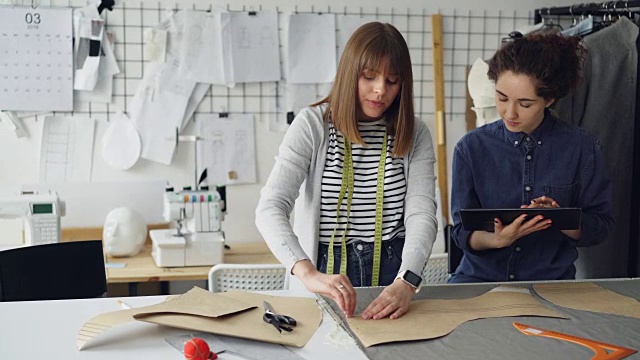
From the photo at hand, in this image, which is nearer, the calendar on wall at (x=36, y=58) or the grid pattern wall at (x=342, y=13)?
the calendar on wall at (x=36, y=58)

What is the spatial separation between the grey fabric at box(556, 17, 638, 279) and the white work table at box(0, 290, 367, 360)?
1.63 metres

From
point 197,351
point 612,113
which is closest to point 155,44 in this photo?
point 612,113

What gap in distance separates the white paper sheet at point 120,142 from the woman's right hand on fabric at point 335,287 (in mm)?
1863

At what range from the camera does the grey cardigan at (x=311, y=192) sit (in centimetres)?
189

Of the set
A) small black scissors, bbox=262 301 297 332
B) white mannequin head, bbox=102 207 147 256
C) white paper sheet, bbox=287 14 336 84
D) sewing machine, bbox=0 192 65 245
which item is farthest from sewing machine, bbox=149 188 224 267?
small black scissors, bbox=262 301 297 332

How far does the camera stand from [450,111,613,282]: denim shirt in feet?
7.12

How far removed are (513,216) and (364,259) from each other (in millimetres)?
391

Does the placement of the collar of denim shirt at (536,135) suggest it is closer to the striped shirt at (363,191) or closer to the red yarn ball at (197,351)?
the striped shirt at (363,191)

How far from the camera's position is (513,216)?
6.55 feet

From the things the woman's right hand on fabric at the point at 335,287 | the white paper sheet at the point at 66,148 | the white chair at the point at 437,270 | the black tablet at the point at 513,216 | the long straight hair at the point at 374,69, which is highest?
the long straight hair at the point at 374,69

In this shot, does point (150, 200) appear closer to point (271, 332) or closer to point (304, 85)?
point (304, 85)

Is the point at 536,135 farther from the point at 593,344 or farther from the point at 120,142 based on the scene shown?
the point at 120,142

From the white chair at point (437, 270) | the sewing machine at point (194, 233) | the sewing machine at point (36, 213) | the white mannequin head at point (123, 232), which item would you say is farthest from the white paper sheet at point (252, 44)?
the white chair at point (437, 270)

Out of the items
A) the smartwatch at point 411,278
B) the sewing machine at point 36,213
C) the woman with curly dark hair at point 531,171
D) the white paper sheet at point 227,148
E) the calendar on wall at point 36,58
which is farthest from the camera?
the white paper sheet at point 227,148
